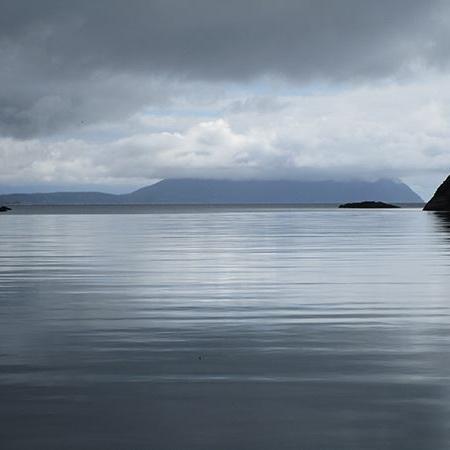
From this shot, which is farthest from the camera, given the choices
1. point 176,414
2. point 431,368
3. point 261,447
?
point 431,368

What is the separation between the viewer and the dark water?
9414 millimetres

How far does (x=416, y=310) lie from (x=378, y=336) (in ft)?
15.4

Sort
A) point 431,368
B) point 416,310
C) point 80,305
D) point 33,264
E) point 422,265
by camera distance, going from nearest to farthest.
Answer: point 431,368
point 416,310
point 80,305
point 422,265
point 33,264

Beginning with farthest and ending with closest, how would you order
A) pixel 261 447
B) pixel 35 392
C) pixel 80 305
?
pixel 80 305, pixel 35 392, pixel 261 447

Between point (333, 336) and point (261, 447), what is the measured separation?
26.9 ft

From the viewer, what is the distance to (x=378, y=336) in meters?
16.7

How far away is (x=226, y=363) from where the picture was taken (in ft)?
45.0

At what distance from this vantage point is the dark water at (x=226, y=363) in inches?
371

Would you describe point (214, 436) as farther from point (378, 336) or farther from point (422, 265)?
point (422, 265)

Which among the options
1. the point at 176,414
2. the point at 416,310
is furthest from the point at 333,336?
the point at 176,414

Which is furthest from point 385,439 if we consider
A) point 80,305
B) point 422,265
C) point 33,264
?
point 33,264

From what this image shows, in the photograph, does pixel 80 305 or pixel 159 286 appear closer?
pixel 80 305

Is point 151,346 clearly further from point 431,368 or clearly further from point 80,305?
point 80,305

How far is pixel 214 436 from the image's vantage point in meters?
9.20
